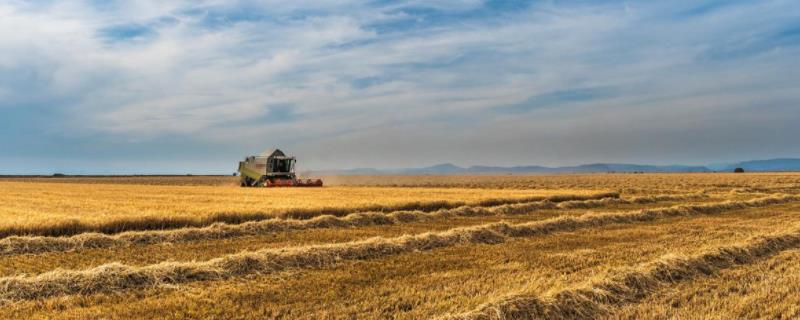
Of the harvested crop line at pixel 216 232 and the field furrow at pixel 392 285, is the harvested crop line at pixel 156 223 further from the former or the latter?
the field furrow at pixel 392 285

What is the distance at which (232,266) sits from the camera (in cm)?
827

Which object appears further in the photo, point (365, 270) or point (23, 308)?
point (365, 270)

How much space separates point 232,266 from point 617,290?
5131 mm

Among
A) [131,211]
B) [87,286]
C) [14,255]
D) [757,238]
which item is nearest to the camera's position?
[87,286]

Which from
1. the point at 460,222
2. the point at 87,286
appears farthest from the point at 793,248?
the point at 87,286

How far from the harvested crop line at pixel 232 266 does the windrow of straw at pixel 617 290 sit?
12.4ft

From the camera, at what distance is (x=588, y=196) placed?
89.5 ft

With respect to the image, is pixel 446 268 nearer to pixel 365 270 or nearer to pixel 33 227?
pixel 365 270

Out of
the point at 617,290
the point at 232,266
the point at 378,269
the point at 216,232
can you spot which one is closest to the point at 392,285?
the point at 378,269

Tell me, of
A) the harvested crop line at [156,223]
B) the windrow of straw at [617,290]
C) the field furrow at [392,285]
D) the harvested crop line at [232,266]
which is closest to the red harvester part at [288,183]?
the harvested crop line at [156,223]

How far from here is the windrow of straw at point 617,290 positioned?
5968mm

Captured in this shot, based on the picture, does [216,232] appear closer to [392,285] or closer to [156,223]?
[156,223]

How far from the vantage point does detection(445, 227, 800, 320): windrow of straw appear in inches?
235

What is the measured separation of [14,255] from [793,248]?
14.2 m
